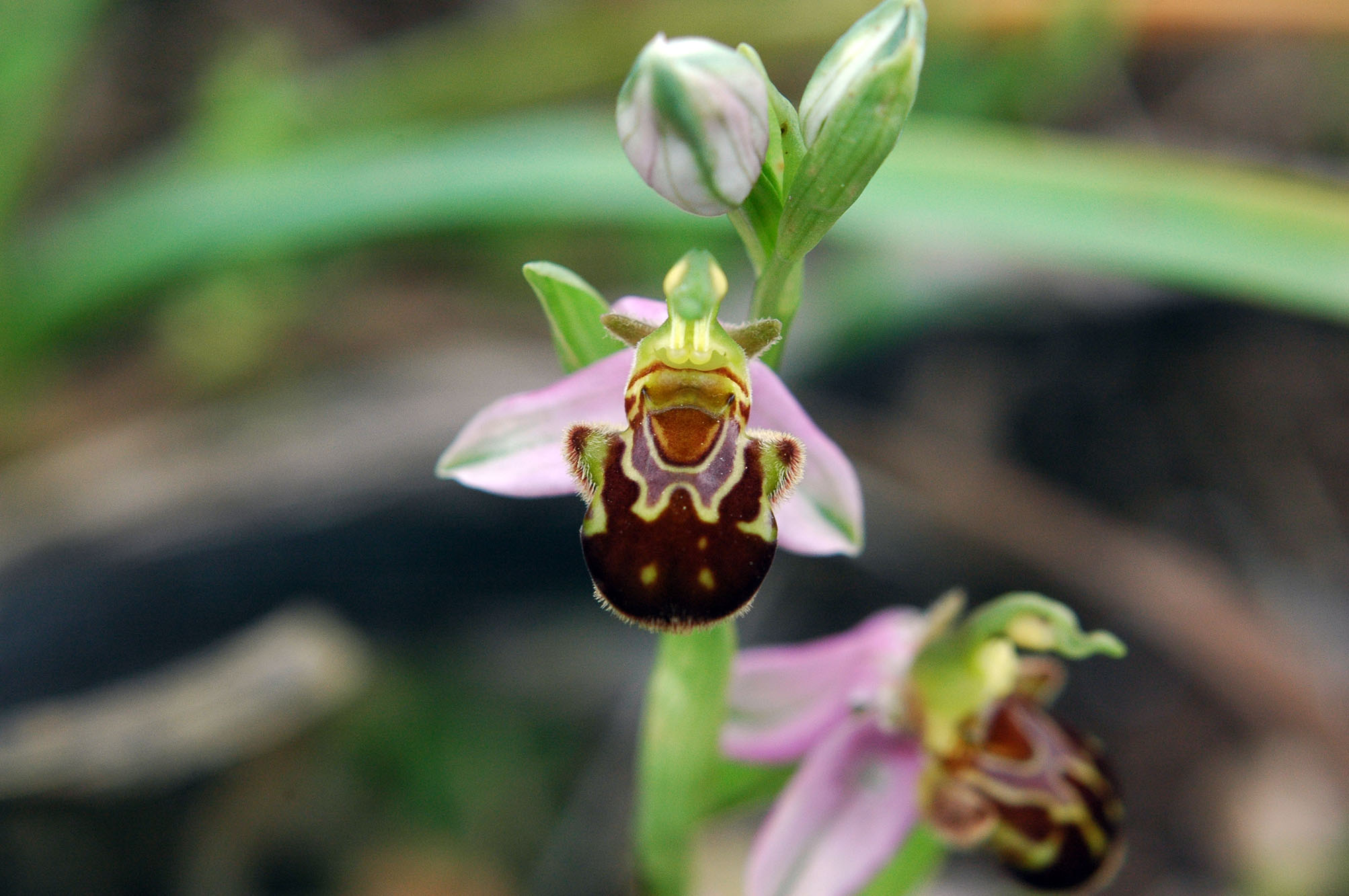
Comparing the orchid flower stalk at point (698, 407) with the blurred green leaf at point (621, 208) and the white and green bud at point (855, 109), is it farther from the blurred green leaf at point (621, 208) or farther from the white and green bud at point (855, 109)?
the blurred green leaf at point (621, 208)

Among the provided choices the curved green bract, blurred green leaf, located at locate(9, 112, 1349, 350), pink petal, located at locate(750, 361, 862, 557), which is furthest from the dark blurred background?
pink petal, located at locate(750, 361, 862, 557)

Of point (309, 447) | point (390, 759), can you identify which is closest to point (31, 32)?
point (309, 447)

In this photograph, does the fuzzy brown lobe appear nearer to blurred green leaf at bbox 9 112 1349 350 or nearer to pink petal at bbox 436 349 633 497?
pink petal at bbox 436 349 633 497

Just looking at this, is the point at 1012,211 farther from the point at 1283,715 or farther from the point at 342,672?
the point at 342,672

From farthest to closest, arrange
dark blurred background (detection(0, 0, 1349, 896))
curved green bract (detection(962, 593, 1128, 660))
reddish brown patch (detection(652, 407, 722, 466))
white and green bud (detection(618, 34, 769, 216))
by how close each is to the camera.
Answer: dark blurred background (detection(0, 0, 1349, 896))
curved green bract (detection(962, 593, 1128, 660))
reddish brown patch (detection(652, 407, 722, 466))
white and green bud (detection(618, 34, 769, 216))

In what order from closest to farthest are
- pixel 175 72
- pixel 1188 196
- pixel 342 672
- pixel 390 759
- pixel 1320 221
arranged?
pixel 1320 221 < pixel 1188 196 < pixel 342 672 < pixel 390 759 < pixel 175 72

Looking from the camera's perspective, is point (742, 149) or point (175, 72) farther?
point (175, 72)

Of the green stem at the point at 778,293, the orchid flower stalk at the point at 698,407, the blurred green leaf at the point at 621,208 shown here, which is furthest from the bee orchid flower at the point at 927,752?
the blurred green leaf at the point at 621,208
